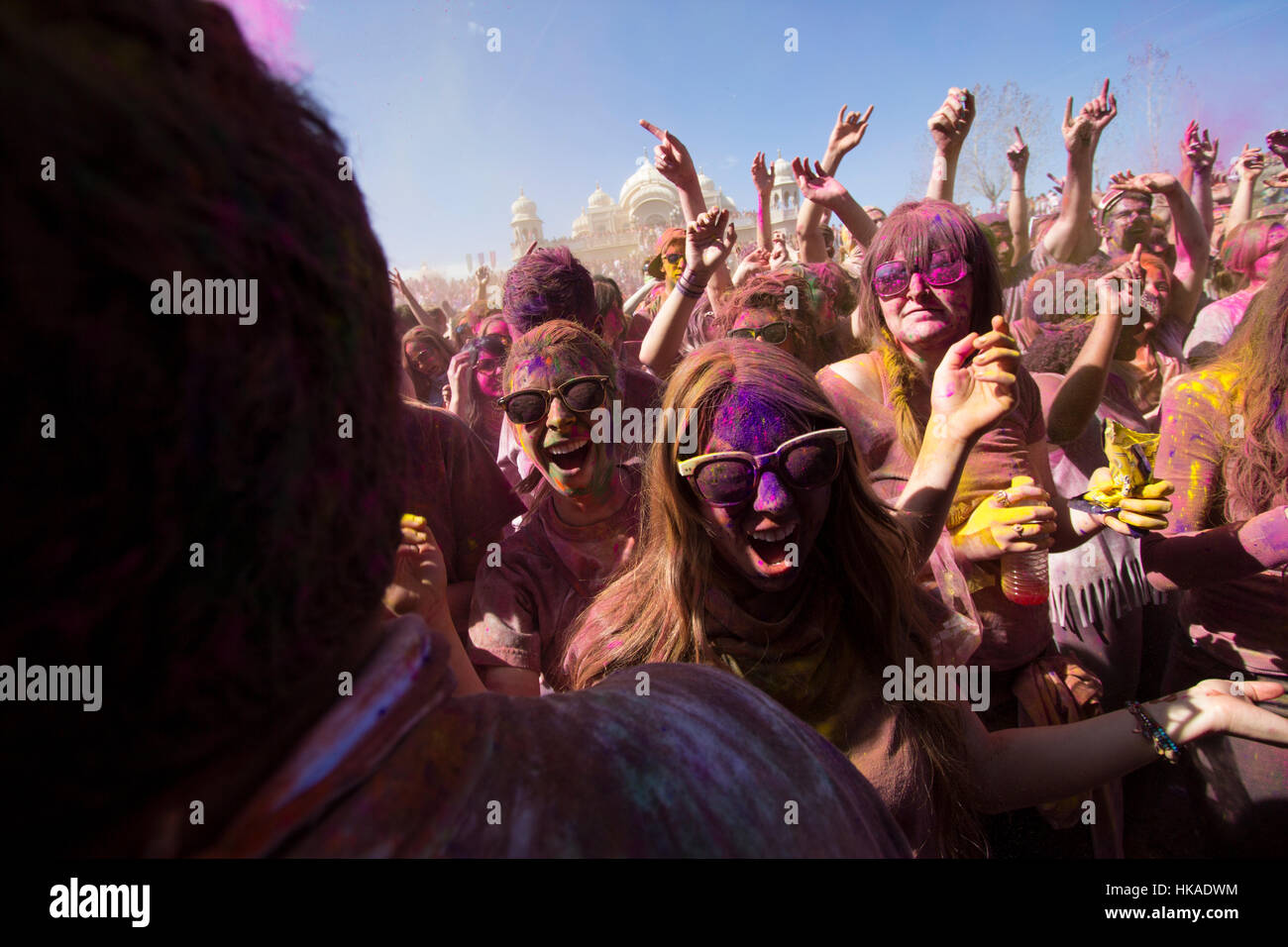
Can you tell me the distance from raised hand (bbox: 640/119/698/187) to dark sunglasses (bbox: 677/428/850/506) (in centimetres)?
307

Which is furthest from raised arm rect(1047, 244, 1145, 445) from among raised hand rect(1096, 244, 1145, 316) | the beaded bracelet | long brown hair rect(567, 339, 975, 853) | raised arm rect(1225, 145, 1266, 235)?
raised arm rect(1225, 145, 1266, 235)

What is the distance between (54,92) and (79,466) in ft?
0.76

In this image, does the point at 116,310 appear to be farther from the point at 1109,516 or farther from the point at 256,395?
the point at 1109,516

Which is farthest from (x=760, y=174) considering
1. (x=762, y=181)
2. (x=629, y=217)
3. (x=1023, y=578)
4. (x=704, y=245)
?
(x=629, y=217)

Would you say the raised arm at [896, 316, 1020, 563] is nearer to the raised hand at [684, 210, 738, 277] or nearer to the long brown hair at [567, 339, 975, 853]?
the long brown hair at [567, 339, 975, 853]

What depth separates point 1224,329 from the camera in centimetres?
443

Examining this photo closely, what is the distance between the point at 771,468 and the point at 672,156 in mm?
→ 3239

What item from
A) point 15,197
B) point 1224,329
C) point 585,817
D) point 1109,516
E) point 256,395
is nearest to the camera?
point 15,197

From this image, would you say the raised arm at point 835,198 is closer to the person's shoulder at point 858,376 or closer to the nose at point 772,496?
the person's shoulder at point 858,376

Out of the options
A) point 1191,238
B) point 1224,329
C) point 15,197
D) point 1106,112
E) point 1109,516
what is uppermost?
point 1106,112

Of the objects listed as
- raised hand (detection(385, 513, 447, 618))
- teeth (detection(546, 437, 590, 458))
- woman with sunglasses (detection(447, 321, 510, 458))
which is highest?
woman with sunglasses (detection(447, 321, 510, 458))

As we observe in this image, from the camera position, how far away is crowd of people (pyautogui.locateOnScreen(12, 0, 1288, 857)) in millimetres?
439

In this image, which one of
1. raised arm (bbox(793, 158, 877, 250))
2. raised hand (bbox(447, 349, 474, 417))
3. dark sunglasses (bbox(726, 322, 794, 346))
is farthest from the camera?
raised hand (bbox(447, 349, 474, 417))
